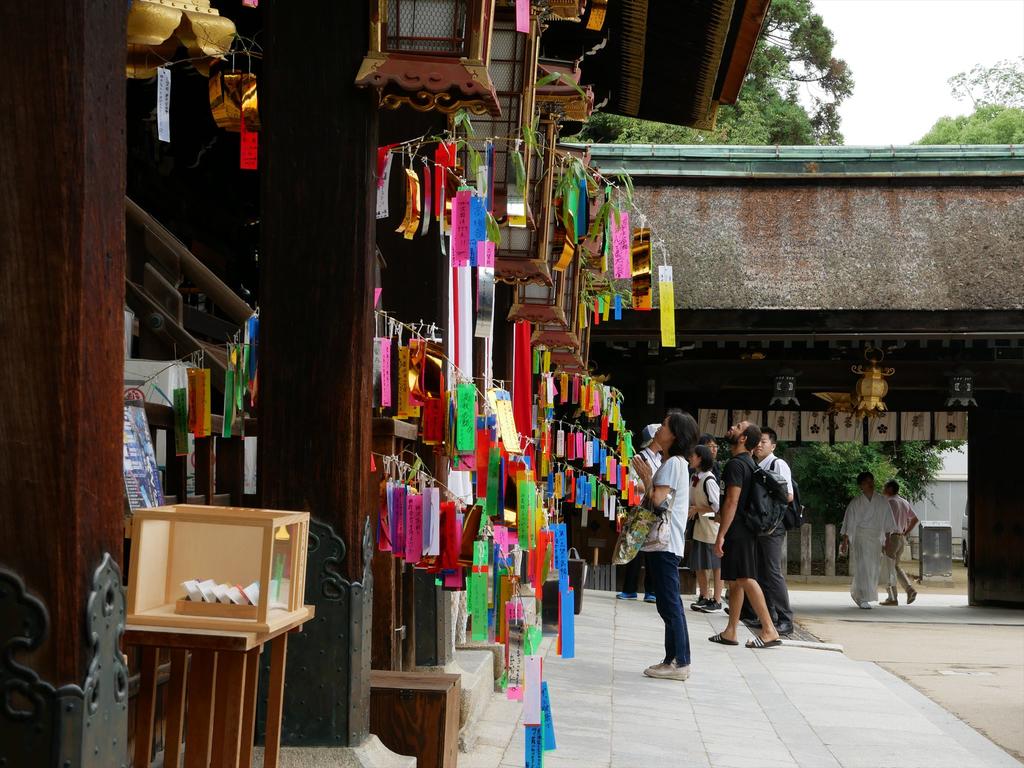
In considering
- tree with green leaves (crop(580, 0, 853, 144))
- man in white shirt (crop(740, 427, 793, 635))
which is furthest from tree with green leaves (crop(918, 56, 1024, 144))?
man in white shirt (crop(740, 427, 793, 635))

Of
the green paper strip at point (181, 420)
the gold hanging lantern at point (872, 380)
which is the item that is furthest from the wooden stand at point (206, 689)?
the gold hanging lantern at point (872, 380)

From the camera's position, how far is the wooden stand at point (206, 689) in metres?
2.72

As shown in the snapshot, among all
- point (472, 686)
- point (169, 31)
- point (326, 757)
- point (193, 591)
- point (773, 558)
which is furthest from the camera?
point (773, 558)

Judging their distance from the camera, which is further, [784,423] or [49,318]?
[784,423]

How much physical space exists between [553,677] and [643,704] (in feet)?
2.87

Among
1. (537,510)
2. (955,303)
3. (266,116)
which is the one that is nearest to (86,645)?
(266,116)

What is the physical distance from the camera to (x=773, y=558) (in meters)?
10.1

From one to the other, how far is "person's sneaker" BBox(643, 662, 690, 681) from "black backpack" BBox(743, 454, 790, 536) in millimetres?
1836

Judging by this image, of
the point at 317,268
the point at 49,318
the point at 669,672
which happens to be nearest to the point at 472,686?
the point at 669,672

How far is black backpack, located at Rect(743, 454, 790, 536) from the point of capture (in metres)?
9.23

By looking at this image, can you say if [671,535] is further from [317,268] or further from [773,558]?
[317,268]

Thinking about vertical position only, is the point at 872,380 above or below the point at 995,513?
above

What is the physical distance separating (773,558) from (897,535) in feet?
23.1

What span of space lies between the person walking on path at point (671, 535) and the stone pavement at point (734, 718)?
0.20 metres
